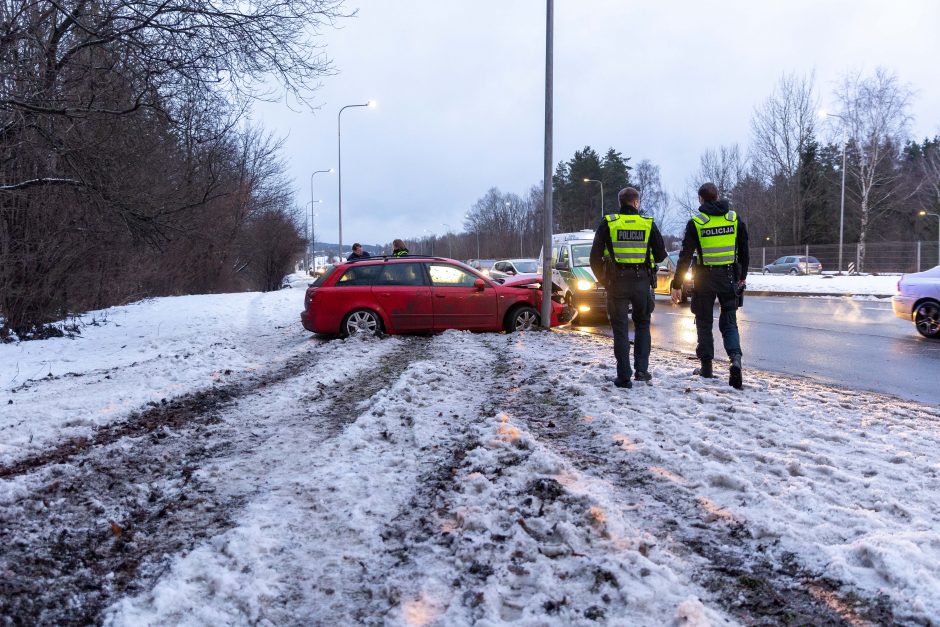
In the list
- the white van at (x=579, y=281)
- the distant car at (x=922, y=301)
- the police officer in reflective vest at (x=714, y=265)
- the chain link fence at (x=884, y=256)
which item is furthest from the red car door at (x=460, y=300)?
the chain link fence at (x=884, y=256)

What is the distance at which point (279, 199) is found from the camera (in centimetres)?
3972

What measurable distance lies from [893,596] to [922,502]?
44.1 inches

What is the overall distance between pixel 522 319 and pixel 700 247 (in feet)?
17.2

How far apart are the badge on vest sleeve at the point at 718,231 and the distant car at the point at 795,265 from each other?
3804 cm

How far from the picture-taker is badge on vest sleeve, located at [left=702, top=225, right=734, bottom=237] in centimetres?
632

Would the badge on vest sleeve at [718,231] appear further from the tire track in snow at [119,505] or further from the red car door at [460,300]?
the red car door at [460,300]

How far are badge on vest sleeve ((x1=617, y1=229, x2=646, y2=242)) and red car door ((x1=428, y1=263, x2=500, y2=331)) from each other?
4916 mm

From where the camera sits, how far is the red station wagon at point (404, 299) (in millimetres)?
10586

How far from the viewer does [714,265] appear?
21.1 feet

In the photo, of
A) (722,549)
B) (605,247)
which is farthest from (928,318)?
(722,549)

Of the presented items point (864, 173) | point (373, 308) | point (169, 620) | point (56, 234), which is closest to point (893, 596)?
point (169, 620)

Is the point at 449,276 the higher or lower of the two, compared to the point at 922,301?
higher

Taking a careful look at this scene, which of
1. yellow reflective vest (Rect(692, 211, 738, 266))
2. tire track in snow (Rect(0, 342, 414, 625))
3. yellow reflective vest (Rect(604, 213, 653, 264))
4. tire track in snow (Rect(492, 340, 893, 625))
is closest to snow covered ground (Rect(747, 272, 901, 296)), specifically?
yellow reflective vest (Rect(692, 211, 738, 266))

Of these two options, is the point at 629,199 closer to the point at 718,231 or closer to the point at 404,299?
the point at 718,231
